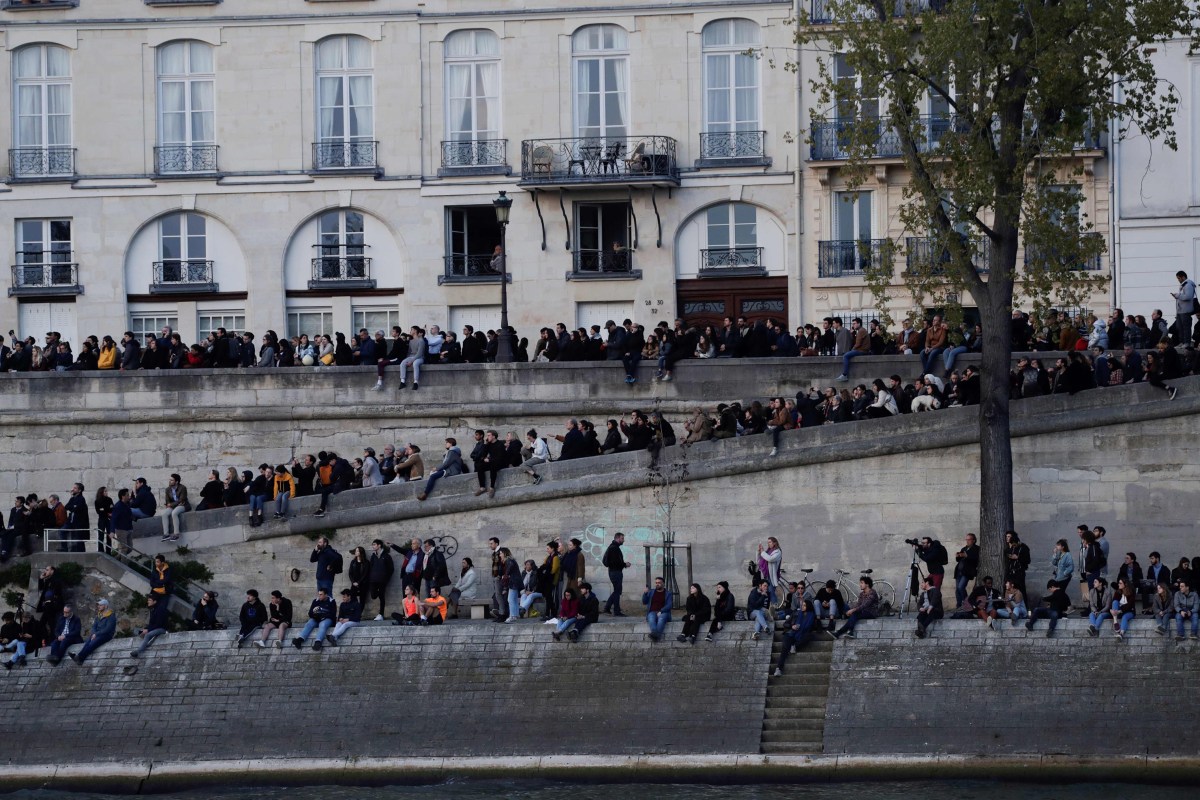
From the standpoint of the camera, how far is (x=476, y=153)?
41812mm

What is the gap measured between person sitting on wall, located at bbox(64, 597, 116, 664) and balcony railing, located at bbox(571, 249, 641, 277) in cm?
1315

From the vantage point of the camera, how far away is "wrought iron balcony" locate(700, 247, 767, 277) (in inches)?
1640

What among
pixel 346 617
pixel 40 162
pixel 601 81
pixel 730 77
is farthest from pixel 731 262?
pixel 346 617

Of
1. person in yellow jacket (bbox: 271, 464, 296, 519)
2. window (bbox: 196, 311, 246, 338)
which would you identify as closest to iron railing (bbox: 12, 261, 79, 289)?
window (bbox: 196, 311, 246, 338)

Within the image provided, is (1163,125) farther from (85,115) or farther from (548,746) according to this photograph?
(85,115)

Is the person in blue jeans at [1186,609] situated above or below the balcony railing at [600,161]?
below

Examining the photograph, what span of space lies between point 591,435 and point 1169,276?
12184 millimetres

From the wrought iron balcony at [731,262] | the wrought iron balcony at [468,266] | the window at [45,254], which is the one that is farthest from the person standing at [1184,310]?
the window at [45,254]

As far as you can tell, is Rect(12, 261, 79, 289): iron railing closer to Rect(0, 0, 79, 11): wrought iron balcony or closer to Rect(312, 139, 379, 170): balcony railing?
Rect(0, 0, 79, 11): wrought iron balcony

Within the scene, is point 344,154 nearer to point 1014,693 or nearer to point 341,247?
point 341,247

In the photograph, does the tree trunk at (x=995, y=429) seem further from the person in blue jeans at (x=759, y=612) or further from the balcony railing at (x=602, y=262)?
the balcony railing at (x=602, y=262)

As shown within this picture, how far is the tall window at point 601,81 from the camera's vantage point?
41.6 metres

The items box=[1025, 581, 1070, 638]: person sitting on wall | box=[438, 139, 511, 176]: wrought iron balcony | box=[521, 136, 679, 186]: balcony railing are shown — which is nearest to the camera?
box=[1025, 581, 1070, 638]: person sitting on wall

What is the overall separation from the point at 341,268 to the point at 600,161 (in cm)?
520
